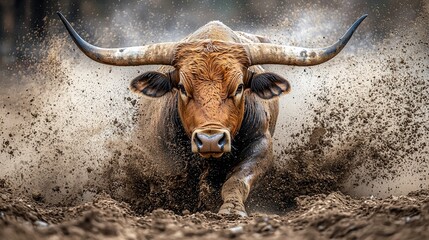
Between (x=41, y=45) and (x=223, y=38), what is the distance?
18.9 feet

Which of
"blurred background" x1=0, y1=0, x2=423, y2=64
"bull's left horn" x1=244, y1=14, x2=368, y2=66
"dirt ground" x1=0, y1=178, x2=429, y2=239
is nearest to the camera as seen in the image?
"dirt ground" x1=0, y1=178, x2=429, y2=239

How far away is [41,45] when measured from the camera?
11641mm

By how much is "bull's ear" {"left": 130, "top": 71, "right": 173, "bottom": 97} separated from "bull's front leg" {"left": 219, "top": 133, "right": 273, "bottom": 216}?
0.96 m

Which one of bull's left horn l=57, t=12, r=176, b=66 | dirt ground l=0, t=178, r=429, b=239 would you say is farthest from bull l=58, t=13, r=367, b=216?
dirt ground l=0, t=178, r=429, b=239

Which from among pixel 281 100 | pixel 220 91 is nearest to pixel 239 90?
pixel 220 91

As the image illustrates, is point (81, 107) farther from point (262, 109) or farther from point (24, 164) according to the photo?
point (262, 109)

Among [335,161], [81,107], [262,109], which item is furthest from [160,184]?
[81,107]

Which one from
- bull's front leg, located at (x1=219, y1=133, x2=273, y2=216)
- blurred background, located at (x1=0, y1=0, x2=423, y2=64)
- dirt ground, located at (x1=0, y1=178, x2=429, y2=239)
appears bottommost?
dirt ground, located at (x1=0, y1=178, x2=429, y2=239)

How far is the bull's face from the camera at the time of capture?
5.62 m

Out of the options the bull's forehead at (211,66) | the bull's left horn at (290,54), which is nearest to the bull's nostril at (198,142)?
the bull's forehead at (211,66)

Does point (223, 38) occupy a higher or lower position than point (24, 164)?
higher

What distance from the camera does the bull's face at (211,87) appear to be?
5.62m

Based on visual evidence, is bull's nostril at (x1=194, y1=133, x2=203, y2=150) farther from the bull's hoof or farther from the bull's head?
the bull's hoof

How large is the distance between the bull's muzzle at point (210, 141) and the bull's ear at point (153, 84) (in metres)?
0.92
